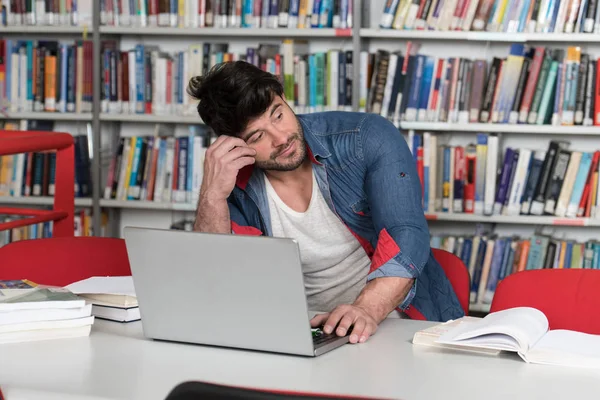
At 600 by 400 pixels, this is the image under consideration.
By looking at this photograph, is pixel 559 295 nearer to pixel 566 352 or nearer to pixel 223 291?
pixel 566 352

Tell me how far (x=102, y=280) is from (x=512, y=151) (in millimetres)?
2013

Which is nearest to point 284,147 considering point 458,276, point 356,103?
point 458,276

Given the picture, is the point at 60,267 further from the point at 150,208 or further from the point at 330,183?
the point at 150,208

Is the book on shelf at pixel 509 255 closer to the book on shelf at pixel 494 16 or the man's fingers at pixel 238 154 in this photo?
the book on shelf at pixel 494 16

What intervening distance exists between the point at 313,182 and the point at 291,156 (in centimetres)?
9

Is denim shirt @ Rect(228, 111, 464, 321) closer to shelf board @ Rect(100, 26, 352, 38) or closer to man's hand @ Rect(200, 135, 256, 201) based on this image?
man's hand @ Rect(200, 135, 256, 201)

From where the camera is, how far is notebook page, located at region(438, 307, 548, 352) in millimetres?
1354

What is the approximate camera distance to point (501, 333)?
4.52 feet

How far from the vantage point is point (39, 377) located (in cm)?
127

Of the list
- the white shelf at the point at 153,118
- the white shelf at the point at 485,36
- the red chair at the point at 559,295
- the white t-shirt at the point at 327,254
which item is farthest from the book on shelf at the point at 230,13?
the red chair at the point at 559,295

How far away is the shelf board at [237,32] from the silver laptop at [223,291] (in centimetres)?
213

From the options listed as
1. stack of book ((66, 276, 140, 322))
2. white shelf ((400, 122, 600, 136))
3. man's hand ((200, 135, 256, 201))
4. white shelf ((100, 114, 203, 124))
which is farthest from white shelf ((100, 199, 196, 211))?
stack of book ((66, 276, 140, 322))

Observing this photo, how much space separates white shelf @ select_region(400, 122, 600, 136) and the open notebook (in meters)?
1.92

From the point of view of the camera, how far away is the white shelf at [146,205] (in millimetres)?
3566
